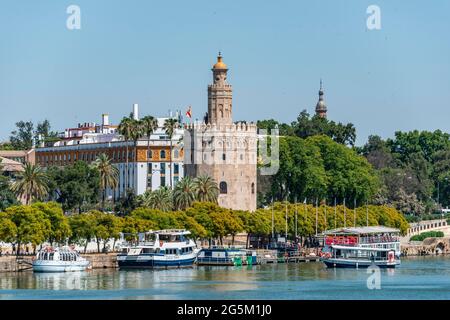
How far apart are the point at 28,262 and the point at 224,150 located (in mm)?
45115

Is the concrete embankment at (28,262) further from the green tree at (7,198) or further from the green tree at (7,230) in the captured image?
the green tree at (7,198)

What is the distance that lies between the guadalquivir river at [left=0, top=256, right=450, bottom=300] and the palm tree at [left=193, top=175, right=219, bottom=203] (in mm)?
18052

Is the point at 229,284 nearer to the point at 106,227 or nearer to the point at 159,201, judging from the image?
the point at 106,227

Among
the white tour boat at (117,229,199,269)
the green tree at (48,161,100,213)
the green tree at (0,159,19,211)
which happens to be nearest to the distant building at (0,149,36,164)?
the green tree at (48,161,100,213)

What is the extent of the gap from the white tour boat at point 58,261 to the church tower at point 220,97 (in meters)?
44.2

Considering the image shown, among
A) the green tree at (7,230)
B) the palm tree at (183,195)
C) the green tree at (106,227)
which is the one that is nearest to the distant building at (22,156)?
the palm tree at (183,195)

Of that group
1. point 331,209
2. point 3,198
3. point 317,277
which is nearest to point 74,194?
point 3,198

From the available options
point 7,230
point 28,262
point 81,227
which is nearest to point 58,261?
point 28,262

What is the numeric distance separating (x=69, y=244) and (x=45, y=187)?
13076 millimetres

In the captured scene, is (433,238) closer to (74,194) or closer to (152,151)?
(152,151)

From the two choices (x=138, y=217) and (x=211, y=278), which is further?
(x=138, y=217)

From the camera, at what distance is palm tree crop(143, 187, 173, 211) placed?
12406cm

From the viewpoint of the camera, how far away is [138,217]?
114750 millimetres

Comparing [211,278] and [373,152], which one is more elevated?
[373,152]
